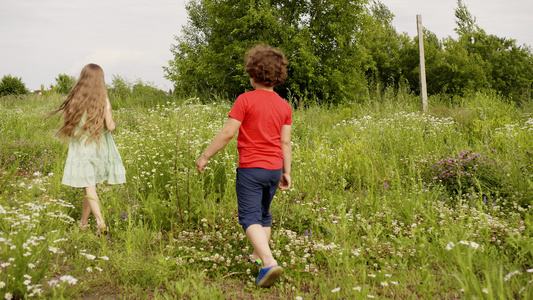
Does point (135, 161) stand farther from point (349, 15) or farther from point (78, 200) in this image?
point (349, 15)

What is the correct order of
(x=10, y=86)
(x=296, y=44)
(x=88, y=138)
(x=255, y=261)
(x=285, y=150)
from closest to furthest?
(x=255, y=261)
(x=285, y=150)
(x=88, y=138)
(x=296, y=44)
(x=10, y=86)

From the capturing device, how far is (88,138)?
13.6 ft

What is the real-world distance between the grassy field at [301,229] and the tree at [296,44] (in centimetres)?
948

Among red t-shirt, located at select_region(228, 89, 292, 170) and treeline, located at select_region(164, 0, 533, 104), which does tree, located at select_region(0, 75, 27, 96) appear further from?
red t-shirt, located at select_region(228, 89, 292, 170)

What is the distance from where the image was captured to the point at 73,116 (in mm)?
4148

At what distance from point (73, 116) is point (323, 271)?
9.50 ft

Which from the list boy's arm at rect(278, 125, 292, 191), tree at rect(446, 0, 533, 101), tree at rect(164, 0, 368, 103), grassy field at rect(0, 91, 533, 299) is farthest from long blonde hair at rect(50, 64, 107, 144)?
tree at rect(446, 0, 533, 101)

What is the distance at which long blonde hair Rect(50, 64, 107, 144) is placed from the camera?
4145 mm

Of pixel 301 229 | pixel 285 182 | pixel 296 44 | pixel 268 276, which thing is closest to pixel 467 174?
pixel 301 229

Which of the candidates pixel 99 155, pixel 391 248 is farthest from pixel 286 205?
pixel 99 155

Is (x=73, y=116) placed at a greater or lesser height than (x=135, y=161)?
greater

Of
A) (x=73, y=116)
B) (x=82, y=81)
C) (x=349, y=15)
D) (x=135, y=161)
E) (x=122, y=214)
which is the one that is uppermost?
(x=349, y=15)

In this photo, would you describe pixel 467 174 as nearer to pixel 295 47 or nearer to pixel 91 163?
pixel 91 163

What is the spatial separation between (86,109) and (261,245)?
2.42 meters
